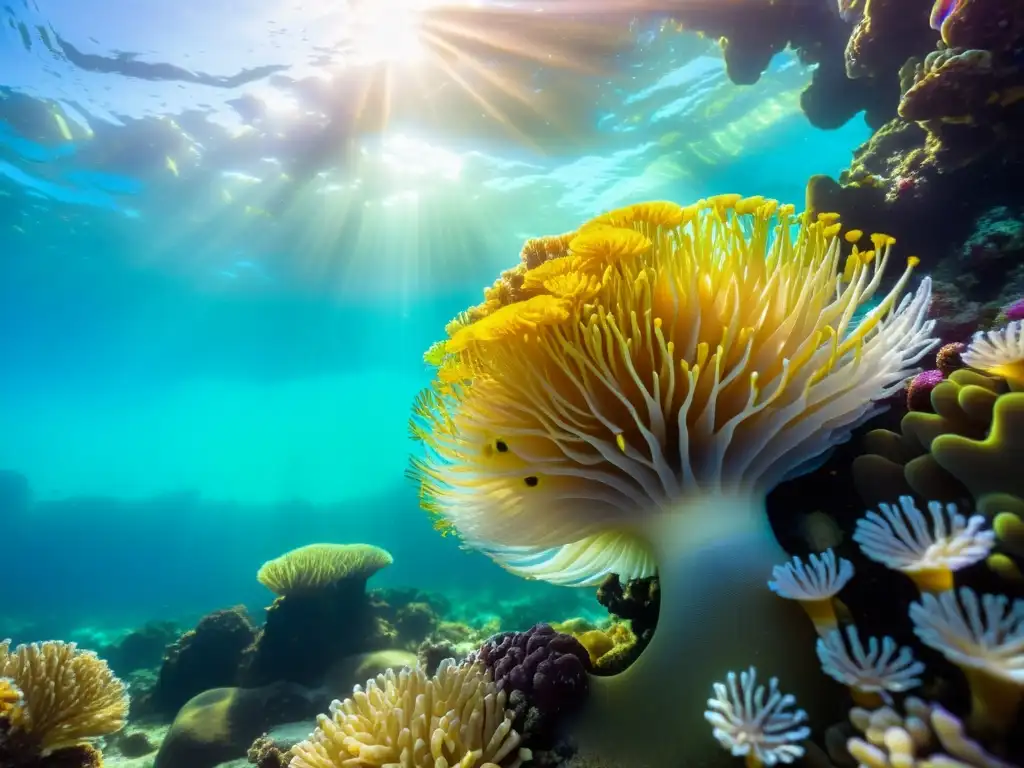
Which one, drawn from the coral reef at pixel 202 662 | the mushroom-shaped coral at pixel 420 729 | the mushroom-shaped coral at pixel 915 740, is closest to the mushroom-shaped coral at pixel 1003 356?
the mushroom-shaped coral at pixel 915 740

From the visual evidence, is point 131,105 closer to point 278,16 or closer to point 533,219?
point 278,16

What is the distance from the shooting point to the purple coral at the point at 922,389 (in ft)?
8.65

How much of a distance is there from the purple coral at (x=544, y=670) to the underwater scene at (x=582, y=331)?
2 cm

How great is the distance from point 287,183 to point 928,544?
914 inches

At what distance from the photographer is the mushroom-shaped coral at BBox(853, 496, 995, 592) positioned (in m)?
1.66

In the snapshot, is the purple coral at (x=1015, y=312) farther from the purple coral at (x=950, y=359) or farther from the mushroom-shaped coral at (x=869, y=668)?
the mushroom-shaped coral at (x=869, y=668)

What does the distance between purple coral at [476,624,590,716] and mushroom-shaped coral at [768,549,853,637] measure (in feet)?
3.39

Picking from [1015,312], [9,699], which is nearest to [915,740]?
[1015,312]

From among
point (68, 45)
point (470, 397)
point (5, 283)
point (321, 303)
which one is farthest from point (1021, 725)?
point (5, 283)

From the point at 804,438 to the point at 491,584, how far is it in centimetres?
3270

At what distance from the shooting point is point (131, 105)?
17391 mm

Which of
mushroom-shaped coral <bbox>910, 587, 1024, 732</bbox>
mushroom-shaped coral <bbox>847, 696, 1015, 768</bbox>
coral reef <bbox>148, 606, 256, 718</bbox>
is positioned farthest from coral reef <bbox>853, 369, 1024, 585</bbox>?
coral reef <bbox>148, 606, 256, 718</bbox>

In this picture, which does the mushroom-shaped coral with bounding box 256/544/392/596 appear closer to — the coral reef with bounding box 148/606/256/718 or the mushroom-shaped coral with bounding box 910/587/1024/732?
the coral reef with bounding box 148/606/256/718

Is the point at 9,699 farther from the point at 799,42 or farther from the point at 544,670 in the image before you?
the point at 799,42
